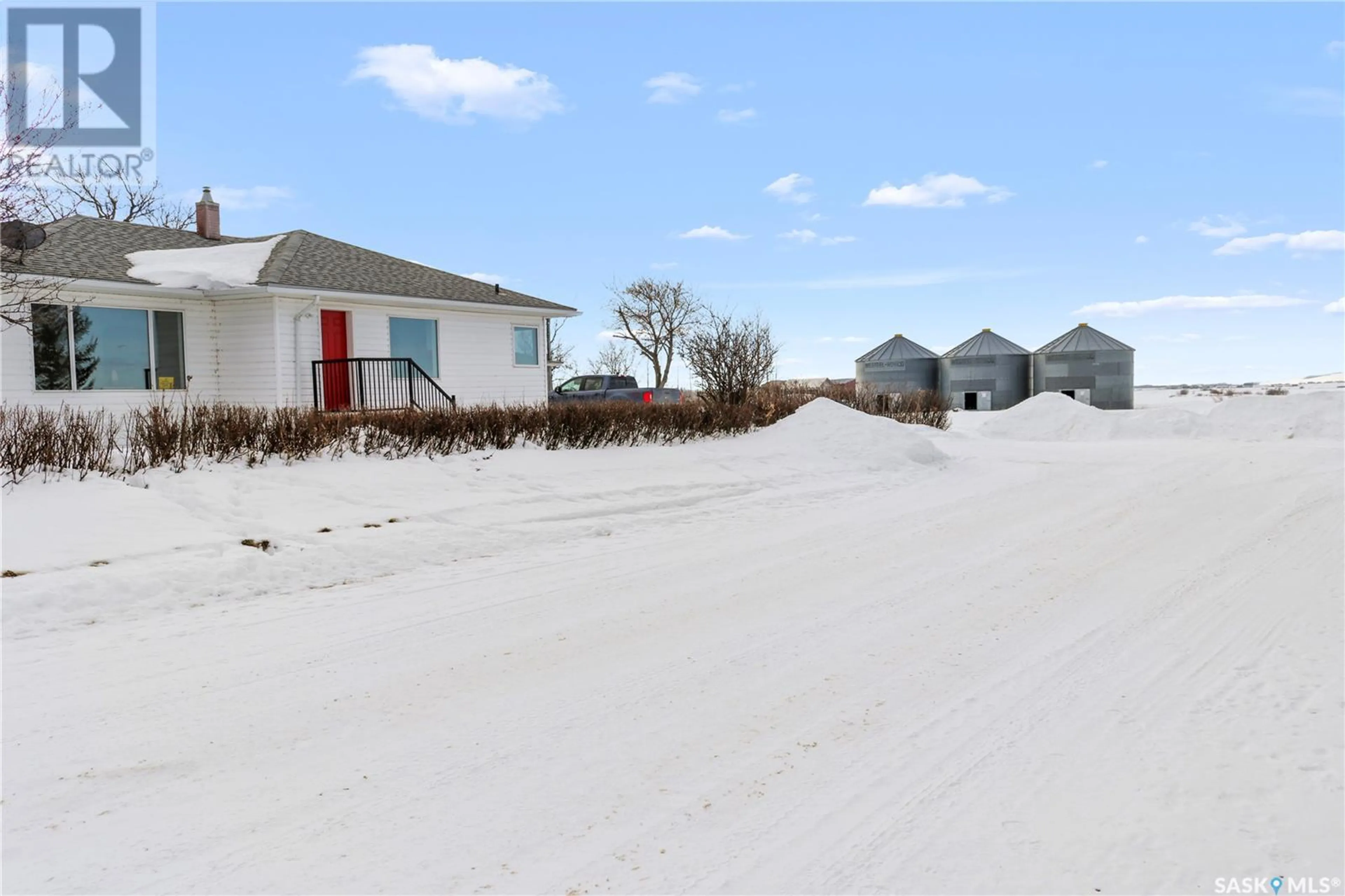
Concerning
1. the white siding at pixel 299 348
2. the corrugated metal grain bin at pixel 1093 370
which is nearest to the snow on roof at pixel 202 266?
the white siding at pixel 299 348

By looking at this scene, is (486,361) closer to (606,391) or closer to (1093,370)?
(606,391)

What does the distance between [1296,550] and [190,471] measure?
11242 mm

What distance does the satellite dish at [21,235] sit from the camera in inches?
550

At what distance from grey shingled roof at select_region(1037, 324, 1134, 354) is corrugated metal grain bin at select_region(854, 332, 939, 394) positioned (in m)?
4.91

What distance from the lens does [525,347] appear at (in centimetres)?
2322

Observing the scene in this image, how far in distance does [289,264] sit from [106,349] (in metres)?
4.06

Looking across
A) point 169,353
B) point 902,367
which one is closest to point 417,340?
point 169,353

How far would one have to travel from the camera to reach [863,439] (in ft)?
51.6

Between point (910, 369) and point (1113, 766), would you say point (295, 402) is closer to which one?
point (1113, 766)

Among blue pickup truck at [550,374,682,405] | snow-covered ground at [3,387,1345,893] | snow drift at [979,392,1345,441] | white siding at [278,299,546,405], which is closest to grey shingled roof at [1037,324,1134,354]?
snow drift at [979,392,1345,441]

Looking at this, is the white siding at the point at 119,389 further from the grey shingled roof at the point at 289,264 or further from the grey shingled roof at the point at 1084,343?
the grey shingled roof at the point at 1084,343

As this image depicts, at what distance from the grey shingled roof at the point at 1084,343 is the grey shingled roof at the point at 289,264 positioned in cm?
A: 2497

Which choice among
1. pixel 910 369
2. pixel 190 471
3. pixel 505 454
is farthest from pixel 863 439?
pixel 910 369

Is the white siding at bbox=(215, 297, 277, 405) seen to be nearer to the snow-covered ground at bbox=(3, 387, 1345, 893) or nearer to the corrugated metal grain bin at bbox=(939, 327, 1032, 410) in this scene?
the snow-covered ground at bbox=(3, 387, 1345, 893)
